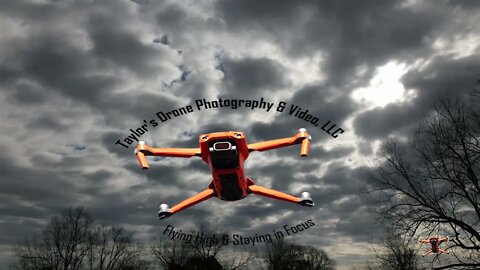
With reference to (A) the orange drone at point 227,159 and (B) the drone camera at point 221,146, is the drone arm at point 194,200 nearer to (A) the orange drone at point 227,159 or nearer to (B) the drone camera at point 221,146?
(A) the orange drone at point 227,159

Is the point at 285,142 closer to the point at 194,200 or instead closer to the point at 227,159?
the point at 227,159

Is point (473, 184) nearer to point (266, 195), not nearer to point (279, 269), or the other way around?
point (266, 195)

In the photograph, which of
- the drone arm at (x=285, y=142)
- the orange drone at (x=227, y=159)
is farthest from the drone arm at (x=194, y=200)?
the drone arm at (x=285, y=142)

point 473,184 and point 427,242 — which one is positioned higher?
point 473,184

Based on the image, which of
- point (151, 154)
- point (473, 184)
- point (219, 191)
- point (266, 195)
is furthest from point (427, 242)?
point (151, 154)

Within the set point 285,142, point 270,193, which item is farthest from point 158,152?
point 285,142
